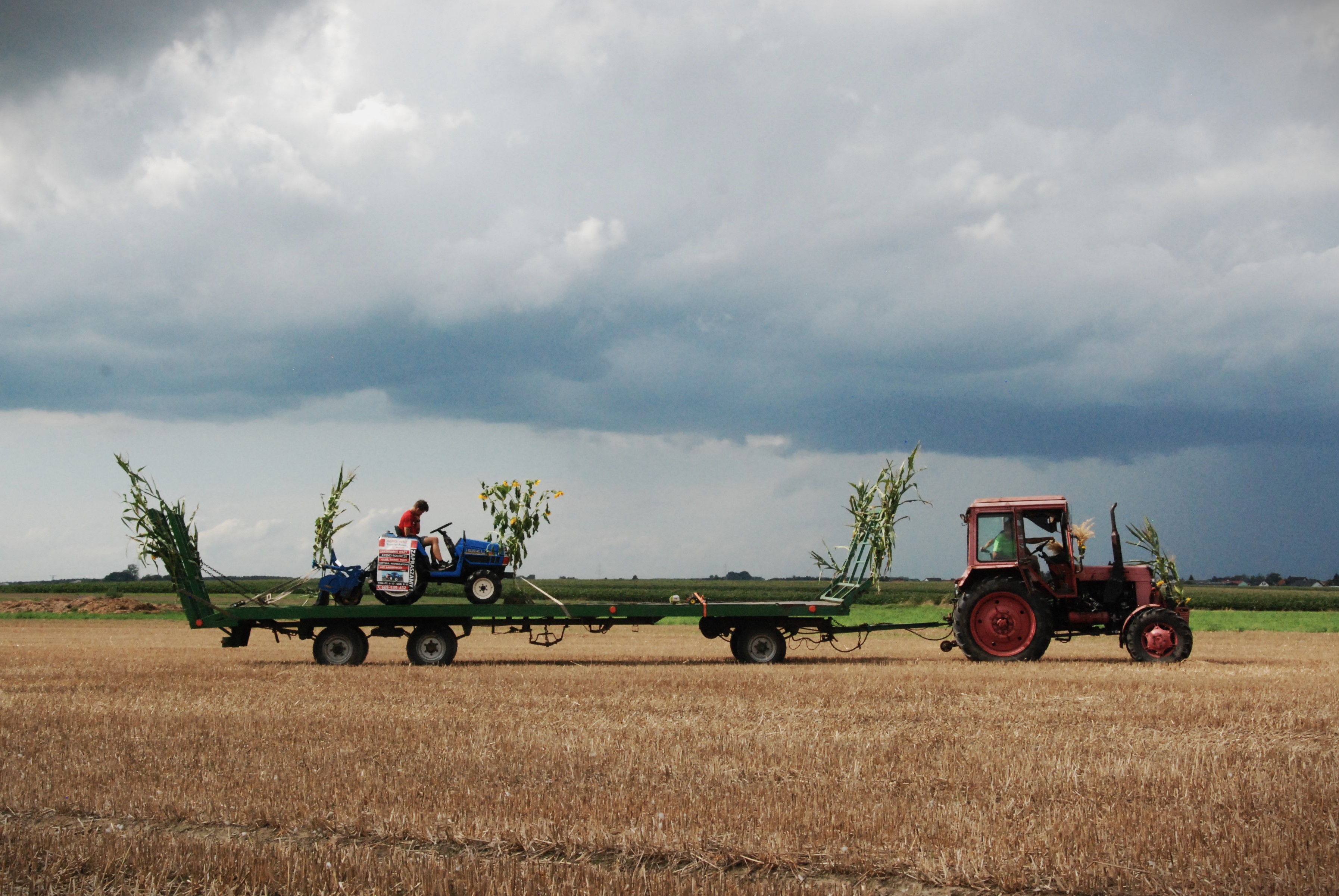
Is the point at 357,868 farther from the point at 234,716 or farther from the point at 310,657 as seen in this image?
the point at 310,657

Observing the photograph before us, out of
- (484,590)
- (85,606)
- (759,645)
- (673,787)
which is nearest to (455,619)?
(484,590)

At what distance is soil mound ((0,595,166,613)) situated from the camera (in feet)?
165

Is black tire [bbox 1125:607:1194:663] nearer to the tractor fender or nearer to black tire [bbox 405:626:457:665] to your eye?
the tractor fender

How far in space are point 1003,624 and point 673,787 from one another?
37.6 ft

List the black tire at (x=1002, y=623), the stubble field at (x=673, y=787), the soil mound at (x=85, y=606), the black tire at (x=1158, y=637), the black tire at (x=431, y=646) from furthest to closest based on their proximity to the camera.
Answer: the soil mound at (x=85, y=606)
the black tire at (x=431, y=646)
the black tire at (x=1002, y=623)
the black tire at (x=1158, y=637)
the stubble field at (x=673, y=787)

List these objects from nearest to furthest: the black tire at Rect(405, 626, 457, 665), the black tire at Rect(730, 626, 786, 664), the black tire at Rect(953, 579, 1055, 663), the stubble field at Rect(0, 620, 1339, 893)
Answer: the stubble field at Rect(0, 620, 1339, 893)
the black tire at Rect(953, 579, 1055, 663)
the black tire at Rect(405, 626, 457, 665)
the black tire at Rect(730, 626, 786, 664)

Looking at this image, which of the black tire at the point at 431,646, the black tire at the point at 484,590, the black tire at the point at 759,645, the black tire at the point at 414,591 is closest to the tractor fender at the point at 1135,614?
the black tire at the point at 759,645

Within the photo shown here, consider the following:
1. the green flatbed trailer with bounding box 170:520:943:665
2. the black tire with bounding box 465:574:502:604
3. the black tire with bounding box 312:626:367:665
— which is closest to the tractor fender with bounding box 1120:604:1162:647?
the green flatbed trailer with bounding box 170:520:943:665

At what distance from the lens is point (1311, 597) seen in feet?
201

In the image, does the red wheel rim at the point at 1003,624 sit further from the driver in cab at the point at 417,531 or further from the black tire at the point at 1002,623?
the driver in cab at the point at 417,531

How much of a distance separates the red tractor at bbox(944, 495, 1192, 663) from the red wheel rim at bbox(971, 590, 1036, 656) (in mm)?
12

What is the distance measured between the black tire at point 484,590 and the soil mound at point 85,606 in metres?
39.6

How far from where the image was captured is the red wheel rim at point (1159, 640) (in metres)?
16.5

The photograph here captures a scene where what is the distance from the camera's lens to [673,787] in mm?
6863
